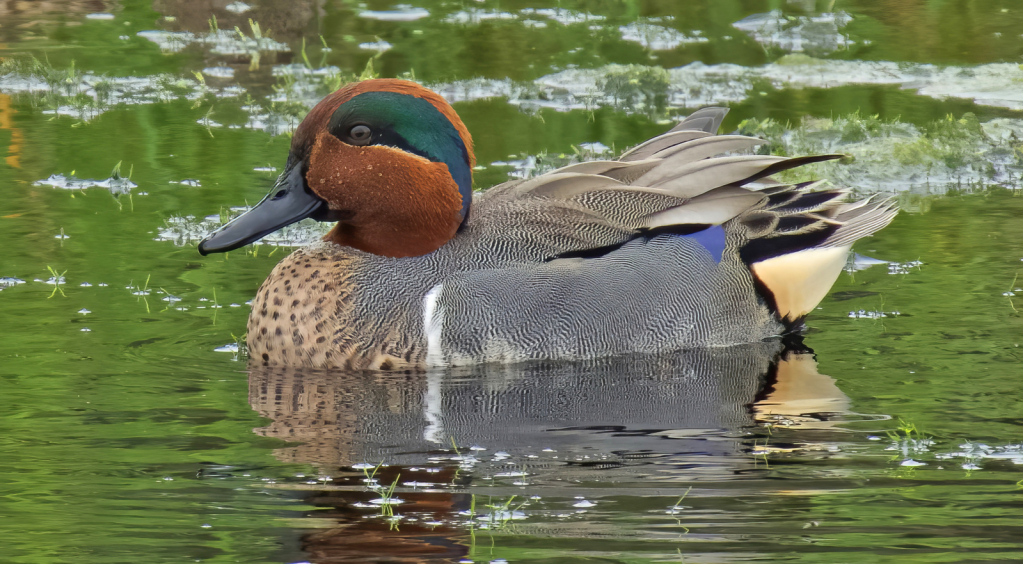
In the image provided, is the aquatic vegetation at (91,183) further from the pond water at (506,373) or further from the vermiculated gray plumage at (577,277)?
the vermiculated gray plumage at (577,277)

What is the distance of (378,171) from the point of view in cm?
642

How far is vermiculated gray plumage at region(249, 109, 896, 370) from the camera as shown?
6.29 metres

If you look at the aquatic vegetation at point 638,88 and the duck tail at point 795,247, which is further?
the aquatic vegetation at point 638,88

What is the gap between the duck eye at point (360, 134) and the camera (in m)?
6.38

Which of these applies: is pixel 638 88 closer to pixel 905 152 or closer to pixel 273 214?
pixel 905 152

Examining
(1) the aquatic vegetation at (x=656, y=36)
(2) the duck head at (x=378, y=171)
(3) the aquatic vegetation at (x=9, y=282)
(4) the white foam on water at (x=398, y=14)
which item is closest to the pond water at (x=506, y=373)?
(3) the aquatic vegetation at (x=9, y=282)

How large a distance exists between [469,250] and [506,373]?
0.60 meters

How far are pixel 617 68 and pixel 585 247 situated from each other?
581 centimetres

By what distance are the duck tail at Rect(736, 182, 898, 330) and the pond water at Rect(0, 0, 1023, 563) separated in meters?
0.23

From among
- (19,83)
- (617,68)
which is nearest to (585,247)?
(617,68)

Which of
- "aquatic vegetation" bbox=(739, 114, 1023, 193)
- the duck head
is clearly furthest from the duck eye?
"aquatic vegetation" bbox=(739, 114, 1023, 193)

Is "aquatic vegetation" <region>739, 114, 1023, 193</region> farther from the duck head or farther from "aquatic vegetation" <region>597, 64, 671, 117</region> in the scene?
the duck head

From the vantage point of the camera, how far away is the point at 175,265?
7.60m

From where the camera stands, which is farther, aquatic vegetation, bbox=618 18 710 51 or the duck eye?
aquatic vegetation, bbox=618 18 710 51
